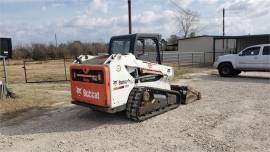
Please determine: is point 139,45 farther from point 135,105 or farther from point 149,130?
point 149,130

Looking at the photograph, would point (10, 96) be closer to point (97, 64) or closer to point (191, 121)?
point (97, 64)

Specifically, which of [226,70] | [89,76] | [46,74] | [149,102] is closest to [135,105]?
[149,102]

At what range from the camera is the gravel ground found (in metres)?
6.55

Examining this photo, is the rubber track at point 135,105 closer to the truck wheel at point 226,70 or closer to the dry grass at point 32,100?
the dry grass at point 32,100

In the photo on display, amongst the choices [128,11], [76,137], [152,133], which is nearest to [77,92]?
[76,137]

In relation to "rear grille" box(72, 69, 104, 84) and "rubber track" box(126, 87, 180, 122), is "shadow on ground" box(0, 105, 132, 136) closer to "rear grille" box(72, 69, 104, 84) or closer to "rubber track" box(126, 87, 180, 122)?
"rubber track" box(126, 87, 180, 122)

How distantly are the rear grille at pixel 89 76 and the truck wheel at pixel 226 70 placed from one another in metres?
12.4

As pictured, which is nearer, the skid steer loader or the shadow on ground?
the skid steer loader

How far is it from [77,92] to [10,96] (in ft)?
14.3

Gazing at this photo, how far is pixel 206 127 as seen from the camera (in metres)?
7.66

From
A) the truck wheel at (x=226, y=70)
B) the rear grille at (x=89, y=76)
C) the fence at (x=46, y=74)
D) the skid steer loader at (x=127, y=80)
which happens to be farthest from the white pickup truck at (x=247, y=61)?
the rear grille at (x=89, y=76)

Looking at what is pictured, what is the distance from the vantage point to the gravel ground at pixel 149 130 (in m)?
6.55

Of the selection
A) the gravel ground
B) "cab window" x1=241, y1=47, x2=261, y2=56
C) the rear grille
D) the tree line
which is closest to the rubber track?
the gravel ground

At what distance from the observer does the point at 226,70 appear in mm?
19266
